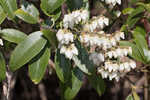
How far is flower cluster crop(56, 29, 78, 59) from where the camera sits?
1.26 metres

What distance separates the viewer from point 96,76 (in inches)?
63.2

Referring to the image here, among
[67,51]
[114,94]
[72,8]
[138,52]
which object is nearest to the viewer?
[67,51]

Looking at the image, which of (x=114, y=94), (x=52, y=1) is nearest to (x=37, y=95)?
(x=114, y=94)

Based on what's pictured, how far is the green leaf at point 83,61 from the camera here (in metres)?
1.46

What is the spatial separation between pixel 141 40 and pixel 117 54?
0.40 m

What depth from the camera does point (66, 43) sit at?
51.0 inches

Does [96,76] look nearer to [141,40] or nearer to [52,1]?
[141,40]

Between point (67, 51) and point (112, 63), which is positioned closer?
point (67, 51)

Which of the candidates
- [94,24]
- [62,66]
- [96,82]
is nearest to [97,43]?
[94,24]

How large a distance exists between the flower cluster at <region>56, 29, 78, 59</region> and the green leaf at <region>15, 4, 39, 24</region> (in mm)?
245

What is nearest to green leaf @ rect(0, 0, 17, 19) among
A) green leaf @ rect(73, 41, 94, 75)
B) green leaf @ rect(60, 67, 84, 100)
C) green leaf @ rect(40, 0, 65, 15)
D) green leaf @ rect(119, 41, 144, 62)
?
green leaf @ rect(40, 0, 65, 15)

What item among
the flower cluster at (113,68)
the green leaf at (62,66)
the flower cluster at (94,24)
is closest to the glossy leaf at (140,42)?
the flower cluster at (113,68)

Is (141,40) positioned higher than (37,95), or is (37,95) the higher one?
(141,40)

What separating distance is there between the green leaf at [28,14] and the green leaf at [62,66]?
0.22 meters
